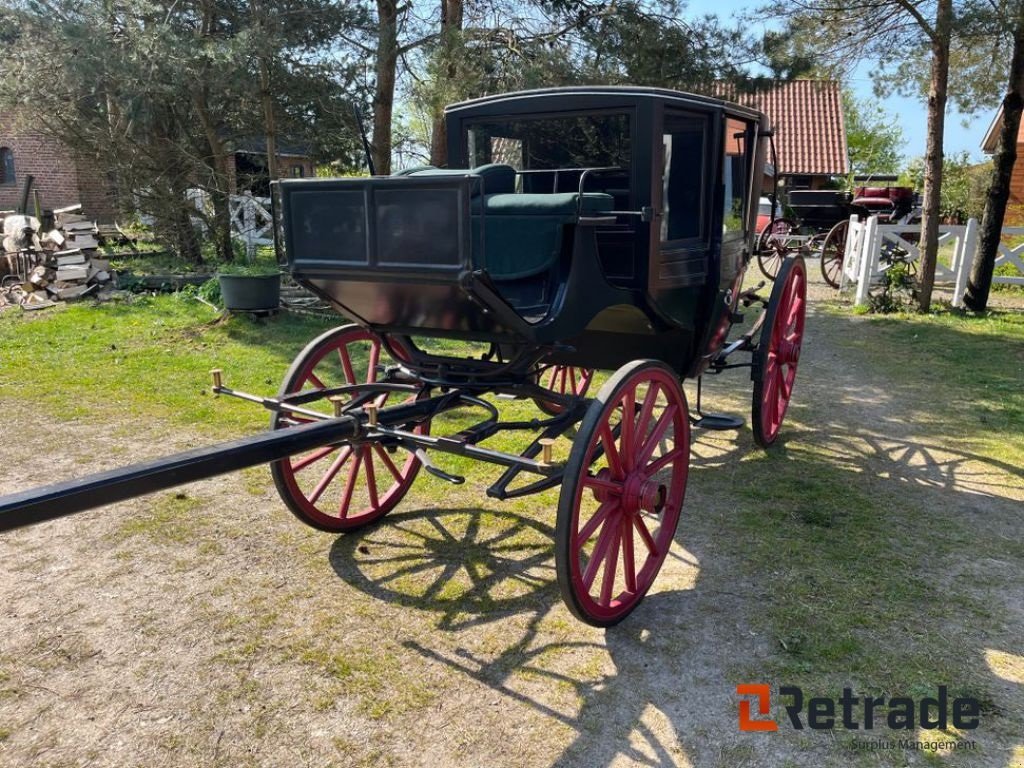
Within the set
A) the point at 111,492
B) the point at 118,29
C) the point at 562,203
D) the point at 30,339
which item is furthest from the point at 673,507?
the point at 118,29

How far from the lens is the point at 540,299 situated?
10.3ft

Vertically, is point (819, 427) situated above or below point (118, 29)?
below

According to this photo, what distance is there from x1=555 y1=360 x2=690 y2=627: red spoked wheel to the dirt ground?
19 cm

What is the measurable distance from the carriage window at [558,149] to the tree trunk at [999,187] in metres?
7.39

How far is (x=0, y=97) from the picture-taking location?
10008 mm

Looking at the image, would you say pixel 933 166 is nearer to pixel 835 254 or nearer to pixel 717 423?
pixel 835 254

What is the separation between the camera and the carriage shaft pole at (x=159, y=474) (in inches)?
70.2

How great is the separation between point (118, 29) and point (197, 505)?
7.08 metres

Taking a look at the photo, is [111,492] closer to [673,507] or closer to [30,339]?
[673,507]

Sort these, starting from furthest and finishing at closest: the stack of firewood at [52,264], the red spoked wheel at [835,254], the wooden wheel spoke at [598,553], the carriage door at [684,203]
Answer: the red spoked wheel at [835,254], the stack of firewood at [52,264], the carriage door at [684,203], the wooden wheel spoke at [598,553]

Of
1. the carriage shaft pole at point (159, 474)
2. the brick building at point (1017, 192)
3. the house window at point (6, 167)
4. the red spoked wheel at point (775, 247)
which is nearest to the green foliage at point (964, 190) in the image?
the brick building at point (1017, 192)

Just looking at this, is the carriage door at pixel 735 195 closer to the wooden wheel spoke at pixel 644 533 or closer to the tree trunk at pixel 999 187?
the wooden wheel spoke at pixel 644 533

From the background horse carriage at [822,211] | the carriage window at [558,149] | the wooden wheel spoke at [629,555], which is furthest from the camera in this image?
the background horse carriage at [822,211]

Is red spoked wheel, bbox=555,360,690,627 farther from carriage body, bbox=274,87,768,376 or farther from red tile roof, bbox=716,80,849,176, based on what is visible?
red tile roof, bbox=716,80,849,176
